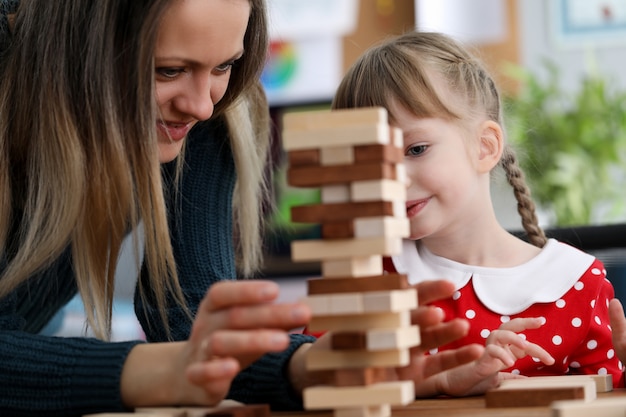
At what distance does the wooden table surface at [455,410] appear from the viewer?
0.82m

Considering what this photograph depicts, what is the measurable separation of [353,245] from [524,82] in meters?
3.20

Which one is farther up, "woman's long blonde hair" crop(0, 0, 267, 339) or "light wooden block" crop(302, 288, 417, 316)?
"woman's long blonde hair" crop(0, 0, 267, 339)

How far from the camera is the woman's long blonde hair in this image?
1.08 metres

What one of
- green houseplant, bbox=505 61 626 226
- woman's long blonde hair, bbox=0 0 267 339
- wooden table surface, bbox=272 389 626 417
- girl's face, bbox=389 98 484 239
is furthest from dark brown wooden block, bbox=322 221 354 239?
green houseplant, bbox=505 61 626 226

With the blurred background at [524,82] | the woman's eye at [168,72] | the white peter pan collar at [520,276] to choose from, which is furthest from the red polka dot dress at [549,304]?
the blurred background at [524,82]

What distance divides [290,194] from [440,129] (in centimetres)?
287

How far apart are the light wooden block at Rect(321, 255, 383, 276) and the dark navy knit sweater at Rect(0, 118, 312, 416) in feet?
0.86

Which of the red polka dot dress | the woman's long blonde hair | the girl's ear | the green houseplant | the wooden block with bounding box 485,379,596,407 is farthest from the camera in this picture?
the green houseplant

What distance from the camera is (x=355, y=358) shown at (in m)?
0.78

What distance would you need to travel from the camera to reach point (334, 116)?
76 centimetres

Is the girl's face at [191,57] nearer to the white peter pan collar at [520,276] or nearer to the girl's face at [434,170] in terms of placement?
the girl's face at [434,170]

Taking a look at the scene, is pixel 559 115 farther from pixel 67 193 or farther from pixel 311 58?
pixel 67 193

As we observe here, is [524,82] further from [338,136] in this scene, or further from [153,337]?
[338,136]

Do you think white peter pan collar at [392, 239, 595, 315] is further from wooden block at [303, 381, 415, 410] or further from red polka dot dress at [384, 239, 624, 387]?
wooden block at [303, 381, 415, 410]
